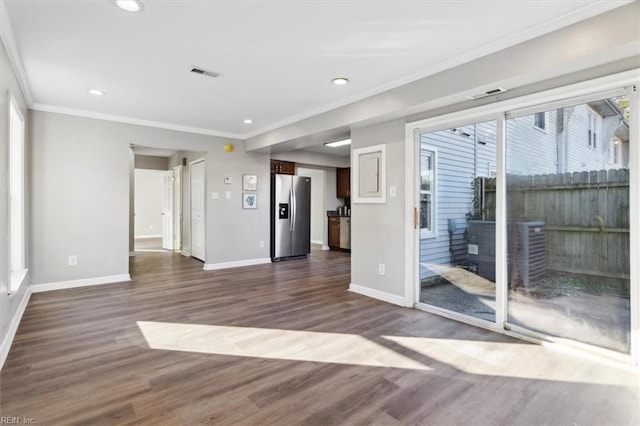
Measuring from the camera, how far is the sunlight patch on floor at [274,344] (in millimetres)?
2461

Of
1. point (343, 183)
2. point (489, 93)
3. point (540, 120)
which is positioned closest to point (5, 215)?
point (489, 93)

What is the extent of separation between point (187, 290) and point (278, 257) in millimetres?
2555

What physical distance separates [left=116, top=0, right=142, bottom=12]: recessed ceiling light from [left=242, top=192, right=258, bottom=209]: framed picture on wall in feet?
13.8

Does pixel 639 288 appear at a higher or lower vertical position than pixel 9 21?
lower

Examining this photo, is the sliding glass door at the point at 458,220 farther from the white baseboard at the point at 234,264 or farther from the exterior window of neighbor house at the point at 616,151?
the white baseboard at the point at 234,264

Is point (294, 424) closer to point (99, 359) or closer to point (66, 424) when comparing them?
point (66, 424)

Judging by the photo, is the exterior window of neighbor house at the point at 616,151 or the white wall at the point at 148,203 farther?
the white wall at the point at 148,203

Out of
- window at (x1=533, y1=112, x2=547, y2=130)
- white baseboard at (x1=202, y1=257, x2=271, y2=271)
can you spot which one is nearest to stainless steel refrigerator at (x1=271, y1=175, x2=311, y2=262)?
white baseboard at (x1=202, y1=257, x2=271, y2=271)

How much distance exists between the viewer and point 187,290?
443 cm

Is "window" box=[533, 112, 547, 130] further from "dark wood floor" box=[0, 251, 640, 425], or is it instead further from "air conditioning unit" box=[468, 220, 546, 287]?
"dark wood floor" box=[0, 251, 640, 425]

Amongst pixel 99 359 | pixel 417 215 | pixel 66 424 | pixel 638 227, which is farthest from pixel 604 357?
pixel 99 359

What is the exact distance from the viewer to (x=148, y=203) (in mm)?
10789

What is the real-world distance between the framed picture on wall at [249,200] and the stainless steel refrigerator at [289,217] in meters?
0.49

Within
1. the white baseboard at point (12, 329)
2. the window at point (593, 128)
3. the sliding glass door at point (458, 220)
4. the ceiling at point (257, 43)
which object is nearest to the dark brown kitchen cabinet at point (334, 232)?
the ceiling at point (257, 43)
